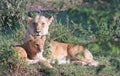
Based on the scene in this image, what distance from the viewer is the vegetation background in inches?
103

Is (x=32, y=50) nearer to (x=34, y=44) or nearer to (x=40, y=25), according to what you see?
(x=34, y=44)

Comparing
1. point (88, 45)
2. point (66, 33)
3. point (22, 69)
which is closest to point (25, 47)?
point (22, 69)

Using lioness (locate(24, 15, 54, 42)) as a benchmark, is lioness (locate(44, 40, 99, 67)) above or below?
below

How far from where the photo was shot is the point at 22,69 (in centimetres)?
721

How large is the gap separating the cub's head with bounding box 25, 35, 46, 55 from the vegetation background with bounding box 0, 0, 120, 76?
1.23ft

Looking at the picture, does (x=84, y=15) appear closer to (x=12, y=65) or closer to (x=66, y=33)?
(x=12, y=65)

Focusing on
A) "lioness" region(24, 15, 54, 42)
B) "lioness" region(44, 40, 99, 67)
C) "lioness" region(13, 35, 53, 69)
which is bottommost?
"lioness" region(44, 40, 99, 67)

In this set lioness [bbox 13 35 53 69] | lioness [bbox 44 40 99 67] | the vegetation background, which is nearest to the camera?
the vegetation background

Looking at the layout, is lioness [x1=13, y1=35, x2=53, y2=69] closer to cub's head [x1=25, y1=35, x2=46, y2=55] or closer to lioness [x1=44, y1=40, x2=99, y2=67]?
cub's head [x1=25, y1=35, x2=46, y2=55]

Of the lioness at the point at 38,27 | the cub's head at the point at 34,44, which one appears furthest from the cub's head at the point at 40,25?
the cub's head at the point at 34,44

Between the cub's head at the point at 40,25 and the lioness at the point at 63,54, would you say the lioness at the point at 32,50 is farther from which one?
the cub's head at the point at 40,25

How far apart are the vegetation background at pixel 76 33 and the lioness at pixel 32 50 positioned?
24 cm

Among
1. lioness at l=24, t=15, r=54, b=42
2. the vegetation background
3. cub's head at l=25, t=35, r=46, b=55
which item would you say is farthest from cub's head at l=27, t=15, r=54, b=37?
cub's head at l=25, t=35, r=46, b=55

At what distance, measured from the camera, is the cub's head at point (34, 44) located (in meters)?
7.73
